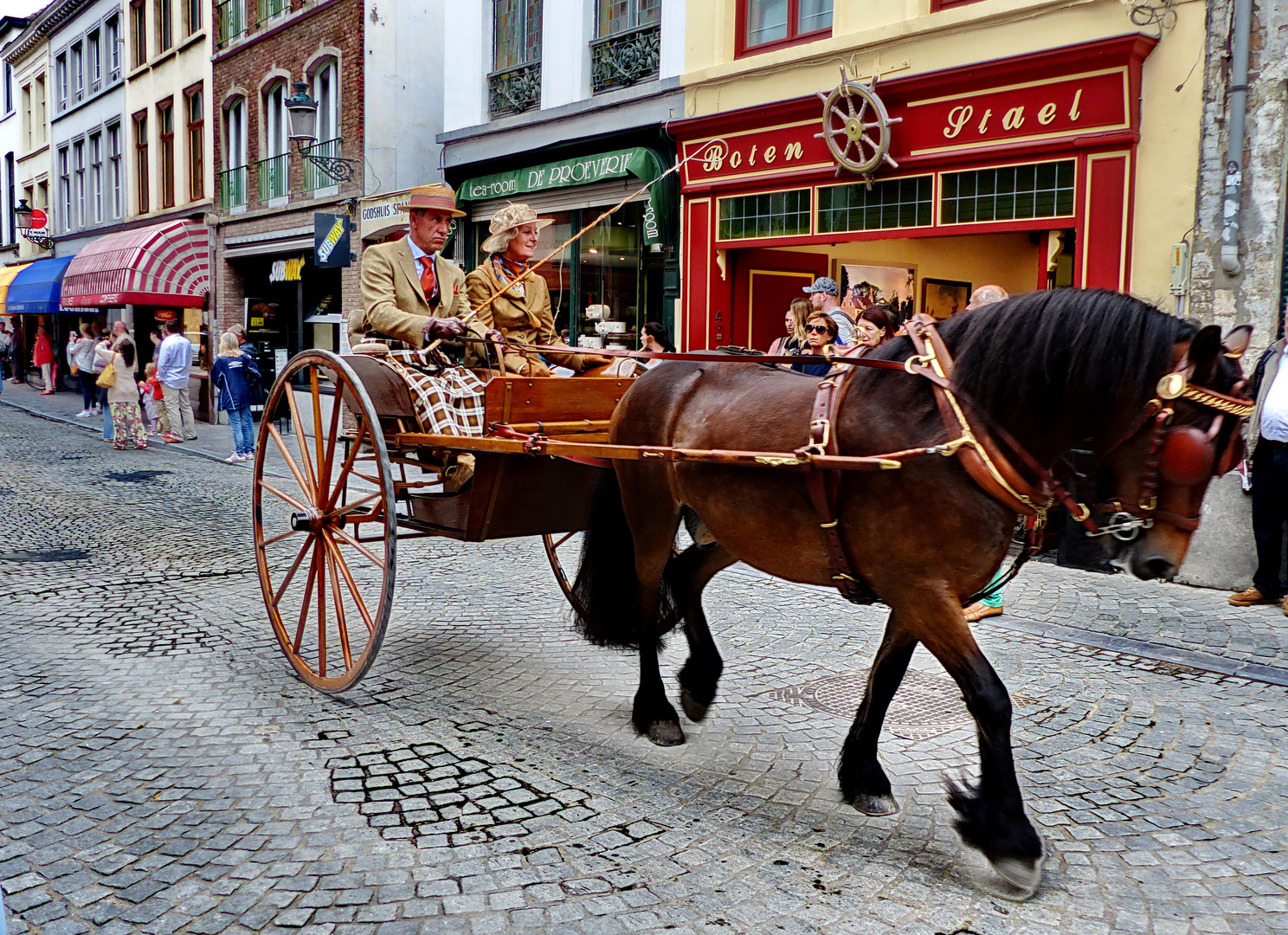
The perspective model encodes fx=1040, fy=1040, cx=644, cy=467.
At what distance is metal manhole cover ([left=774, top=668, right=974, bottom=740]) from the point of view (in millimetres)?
4430

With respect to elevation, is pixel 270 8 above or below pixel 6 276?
above

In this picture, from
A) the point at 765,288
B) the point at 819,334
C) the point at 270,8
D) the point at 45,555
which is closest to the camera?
the point at 819,334

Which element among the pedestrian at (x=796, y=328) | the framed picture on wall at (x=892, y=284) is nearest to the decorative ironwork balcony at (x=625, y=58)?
the framed picture on wall at (x=892, y=284)

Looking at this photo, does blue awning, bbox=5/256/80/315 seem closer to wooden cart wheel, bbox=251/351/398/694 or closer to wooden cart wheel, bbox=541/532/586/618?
wooden cart wheel, bbox=541/532/586/618

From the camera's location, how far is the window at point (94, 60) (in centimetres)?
2888

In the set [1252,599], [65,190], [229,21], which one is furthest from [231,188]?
[1252,599]

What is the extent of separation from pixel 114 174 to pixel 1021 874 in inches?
1212

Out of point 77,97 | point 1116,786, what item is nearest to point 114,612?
point 1116,786

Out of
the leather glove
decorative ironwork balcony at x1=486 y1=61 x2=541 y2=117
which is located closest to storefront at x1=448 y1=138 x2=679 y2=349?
decorative ironwork balcony at x1=486 y1=61 x2=541 y2=117

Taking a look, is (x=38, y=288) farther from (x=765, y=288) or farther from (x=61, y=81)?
(x=765, y=288)

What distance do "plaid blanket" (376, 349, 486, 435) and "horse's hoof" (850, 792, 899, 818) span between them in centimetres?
247

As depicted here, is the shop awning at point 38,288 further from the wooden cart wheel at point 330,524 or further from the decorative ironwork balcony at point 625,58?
the wooden cart wheel at point 330,524

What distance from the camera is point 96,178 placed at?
29469 millimetres

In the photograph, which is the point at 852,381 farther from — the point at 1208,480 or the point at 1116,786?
the point at 1116,786
